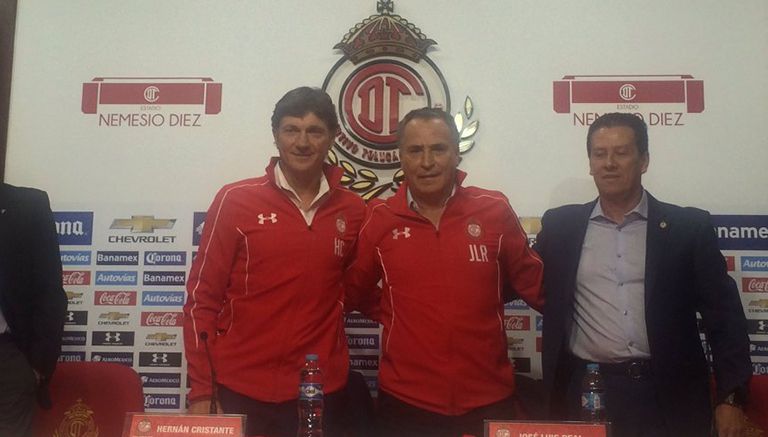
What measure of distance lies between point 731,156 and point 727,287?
949 millimetres

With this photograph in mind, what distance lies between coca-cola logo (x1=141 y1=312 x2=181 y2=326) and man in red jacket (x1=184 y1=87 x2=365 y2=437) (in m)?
0.81

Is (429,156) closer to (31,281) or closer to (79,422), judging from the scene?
(31,281)

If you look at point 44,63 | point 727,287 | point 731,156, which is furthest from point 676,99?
point 44,63

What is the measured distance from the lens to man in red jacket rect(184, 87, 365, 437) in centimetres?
192

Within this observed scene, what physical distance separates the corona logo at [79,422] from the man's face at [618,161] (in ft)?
7.17

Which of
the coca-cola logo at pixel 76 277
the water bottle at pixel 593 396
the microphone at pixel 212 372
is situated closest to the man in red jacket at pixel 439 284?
the water bottle at pixel 593 396

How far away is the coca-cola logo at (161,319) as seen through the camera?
273 centimetres

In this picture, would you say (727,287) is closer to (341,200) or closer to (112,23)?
(341,200)

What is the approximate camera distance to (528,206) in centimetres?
266

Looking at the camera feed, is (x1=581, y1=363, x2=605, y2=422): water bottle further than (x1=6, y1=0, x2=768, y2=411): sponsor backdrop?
No

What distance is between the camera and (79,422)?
2453mm

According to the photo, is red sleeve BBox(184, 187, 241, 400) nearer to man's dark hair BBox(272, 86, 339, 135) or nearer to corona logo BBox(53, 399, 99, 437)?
man's dark hair BBox(272, 86, 339, 135)

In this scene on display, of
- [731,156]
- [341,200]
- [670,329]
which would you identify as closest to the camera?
[670,329]

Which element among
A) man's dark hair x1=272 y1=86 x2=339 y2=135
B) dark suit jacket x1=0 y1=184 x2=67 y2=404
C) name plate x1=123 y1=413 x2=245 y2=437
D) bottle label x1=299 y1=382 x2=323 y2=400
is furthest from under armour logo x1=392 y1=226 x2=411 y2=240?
dark suit jacket x1=0 y1=184 x2=67 y2=404
